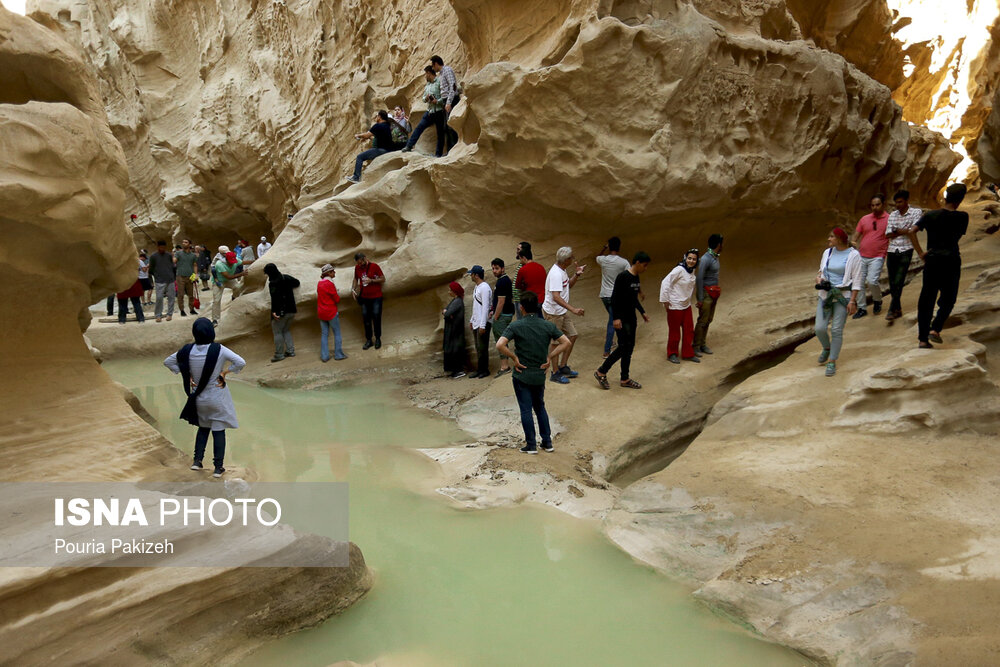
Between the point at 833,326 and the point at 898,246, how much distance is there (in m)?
1.68

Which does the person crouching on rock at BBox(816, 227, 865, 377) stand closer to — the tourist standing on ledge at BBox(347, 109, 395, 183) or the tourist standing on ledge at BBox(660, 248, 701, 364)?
the tourist standing on ledge at BBox(660, 248, 701, 364)

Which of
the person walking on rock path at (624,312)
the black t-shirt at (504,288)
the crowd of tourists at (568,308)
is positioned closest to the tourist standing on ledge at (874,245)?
the crowd of tourists at (568,308)

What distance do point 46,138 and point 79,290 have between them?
1.76 m

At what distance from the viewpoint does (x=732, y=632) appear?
3086mm

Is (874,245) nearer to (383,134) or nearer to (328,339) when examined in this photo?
(328,339)

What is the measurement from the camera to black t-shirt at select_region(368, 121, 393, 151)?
11180mm

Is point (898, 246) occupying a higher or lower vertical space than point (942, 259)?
higher

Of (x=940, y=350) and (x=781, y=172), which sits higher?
(x=781, y=172)

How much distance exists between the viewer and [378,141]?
11.3 meters

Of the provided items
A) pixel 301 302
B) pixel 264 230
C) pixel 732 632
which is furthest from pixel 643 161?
pixel 264 230

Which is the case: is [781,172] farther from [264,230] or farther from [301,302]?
[264,230]

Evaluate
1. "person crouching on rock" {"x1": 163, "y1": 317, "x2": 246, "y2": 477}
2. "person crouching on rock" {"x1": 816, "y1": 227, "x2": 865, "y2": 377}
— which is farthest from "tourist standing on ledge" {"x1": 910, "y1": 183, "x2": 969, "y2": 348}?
"person crouching on rock" {"x1": 163, "y1": 317, "x2": 246, "y2": 477}

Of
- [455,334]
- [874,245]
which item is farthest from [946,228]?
[455,334]

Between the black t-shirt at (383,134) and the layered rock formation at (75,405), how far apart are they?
6.85 metres
